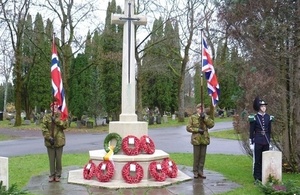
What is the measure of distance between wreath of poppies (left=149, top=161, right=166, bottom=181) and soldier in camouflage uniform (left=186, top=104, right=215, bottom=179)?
116 cm

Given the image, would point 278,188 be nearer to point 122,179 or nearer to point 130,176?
point 130,176

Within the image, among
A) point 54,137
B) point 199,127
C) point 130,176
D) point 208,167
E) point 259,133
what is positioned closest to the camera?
point 130,176

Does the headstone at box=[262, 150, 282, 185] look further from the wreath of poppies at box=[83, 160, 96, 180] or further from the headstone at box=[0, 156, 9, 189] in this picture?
the headstone at box=[0, 156, 9, 189]

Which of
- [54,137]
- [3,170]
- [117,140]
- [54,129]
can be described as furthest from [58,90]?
[3,170]

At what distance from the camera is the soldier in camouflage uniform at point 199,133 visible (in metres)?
10.9

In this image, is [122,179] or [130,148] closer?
[122,179]

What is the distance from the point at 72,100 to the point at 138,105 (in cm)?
865

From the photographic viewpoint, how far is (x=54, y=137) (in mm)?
10609

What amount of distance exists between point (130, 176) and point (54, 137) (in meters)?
2.21

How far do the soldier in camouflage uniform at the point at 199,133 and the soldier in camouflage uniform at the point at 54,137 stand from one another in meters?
3.31

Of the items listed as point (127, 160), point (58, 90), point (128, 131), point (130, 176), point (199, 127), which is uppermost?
point (58, 90)

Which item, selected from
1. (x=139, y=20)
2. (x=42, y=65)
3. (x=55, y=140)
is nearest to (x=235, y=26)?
(x=139, y=20)

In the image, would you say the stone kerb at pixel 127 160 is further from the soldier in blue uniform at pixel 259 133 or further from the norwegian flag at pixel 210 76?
the soldier in blue uniform at pixel 259 133

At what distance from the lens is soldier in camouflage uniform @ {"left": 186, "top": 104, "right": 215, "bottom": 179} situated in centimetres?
1095
